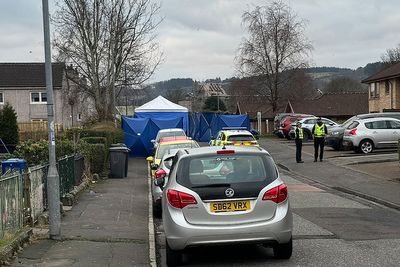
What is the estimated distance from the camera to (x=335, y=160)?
24.7 metres

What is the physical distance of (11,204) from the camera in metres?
8.72

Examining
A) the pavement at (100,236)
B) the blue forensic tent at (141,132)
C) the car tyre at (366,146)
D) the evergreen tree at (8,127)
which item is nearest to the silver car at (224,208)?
the pavement at (100,236)

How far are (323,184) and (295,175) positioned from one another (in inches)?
129

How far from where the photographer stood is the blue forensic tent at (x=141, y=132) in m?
32.7

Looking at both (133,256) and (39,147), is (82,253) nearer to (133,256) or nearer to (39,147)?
(133,256)

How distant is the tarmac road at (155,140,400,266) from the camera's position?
7754 millimetres

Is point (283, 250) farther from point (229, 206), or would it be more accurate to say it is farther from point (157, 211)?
point (157, 211)

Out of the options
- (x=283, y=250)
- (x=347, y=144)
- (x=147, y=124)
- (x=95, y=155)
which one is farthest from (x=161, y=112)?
(x=283, y=250)

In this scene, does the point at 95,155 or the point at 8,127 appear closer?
the point at 95,155

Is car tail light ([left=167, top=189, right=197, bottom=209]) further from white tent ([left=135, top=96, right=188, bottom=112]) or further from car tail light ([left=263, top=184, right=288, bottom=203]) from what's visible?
white tent ([left=135, top=96, right=188, bottom=112])

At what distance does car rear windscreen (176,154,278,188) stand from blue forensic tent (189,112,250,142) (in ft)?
106

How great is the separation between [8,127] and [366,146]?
22103 mm

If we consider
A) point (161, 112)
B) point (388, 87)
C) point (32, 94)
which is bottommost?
point (161, 112)

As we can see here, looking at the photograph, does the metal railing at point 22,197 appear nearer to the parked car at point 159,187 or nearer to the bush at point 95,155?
the parked car at point 159,187
